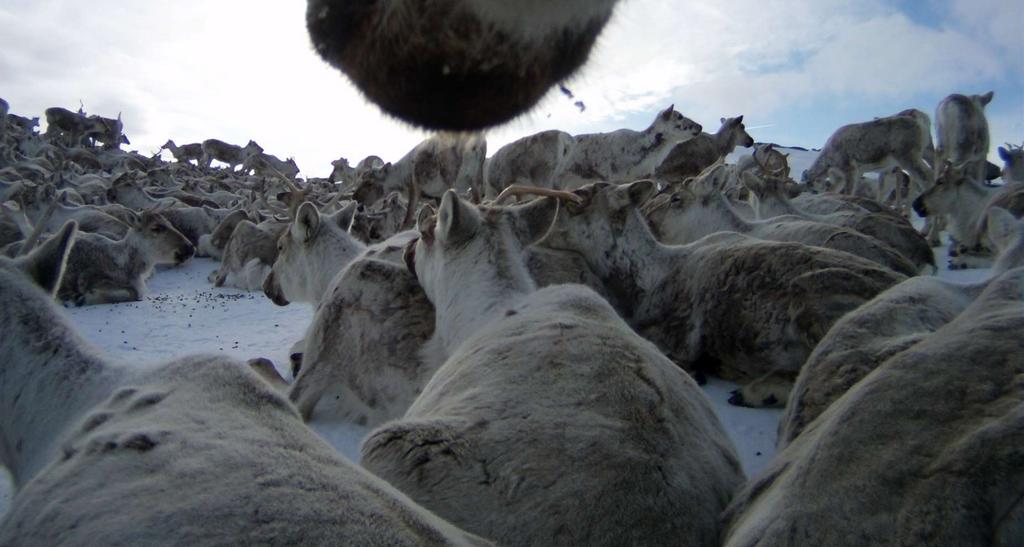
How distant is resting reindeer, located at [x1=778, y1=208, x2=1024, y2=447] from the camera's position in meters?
2.99

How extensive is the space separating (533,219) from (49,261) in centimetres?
335

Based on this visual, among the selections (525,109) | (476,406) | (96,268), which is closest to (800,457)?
(476,406)

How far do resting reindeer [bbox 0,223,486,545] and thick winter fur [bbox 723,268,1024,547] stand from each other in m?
0.87

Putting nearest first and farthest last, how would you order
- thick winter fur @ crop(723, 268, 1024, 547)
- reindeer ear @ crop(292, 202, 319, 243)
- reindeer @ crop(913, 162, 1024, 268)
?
thick winter fur @ crop(723, 268, 1024, 547), reindeer ear @ crop(292, 202, 319, 243), reindeer @ crop(913, 162, 1024, 268)

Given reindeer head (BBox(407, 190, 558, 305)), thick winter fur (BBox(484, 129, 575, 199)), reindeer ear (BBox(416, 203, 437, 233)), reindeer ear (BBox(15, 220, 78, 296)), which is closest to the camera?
reindeer ear (BBox(15, 220, 78, 296))

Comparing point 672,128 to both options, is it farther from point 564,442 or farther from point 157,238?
point 564,442

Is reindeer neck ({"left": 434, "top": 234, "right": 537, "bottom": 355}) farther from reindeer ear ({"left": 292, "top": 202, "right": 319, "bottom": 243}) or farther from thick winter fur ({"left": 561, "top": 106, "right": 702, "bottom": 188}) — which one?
thick winter fur ({"left": 561, "top": 106, "right": 702, "bottom": 188})

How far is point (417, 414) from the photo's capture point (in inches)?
126

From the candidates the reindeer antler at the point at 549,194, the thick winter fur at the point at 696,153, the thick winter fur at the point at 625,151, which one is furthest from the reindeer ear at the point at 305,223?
the thick winter fur at the point at 696,153

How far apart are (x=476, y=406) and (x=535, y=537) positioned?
0.66 metres

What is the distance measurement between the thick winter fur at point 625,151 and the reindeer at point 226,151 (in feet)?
115

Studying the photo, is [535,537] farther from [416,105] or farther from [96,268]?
[96,268]

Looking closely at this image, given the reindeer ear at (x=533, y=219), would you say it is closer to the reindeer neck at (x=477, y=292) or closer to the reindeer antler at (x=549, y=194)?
the reindeer antler at (x=549, y=194)

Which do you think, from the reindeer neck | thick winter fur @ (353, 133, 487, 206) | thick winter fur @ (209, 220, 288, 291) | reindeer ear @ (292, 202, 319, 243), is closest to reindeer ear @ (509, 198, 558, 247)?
the reindeer neck
